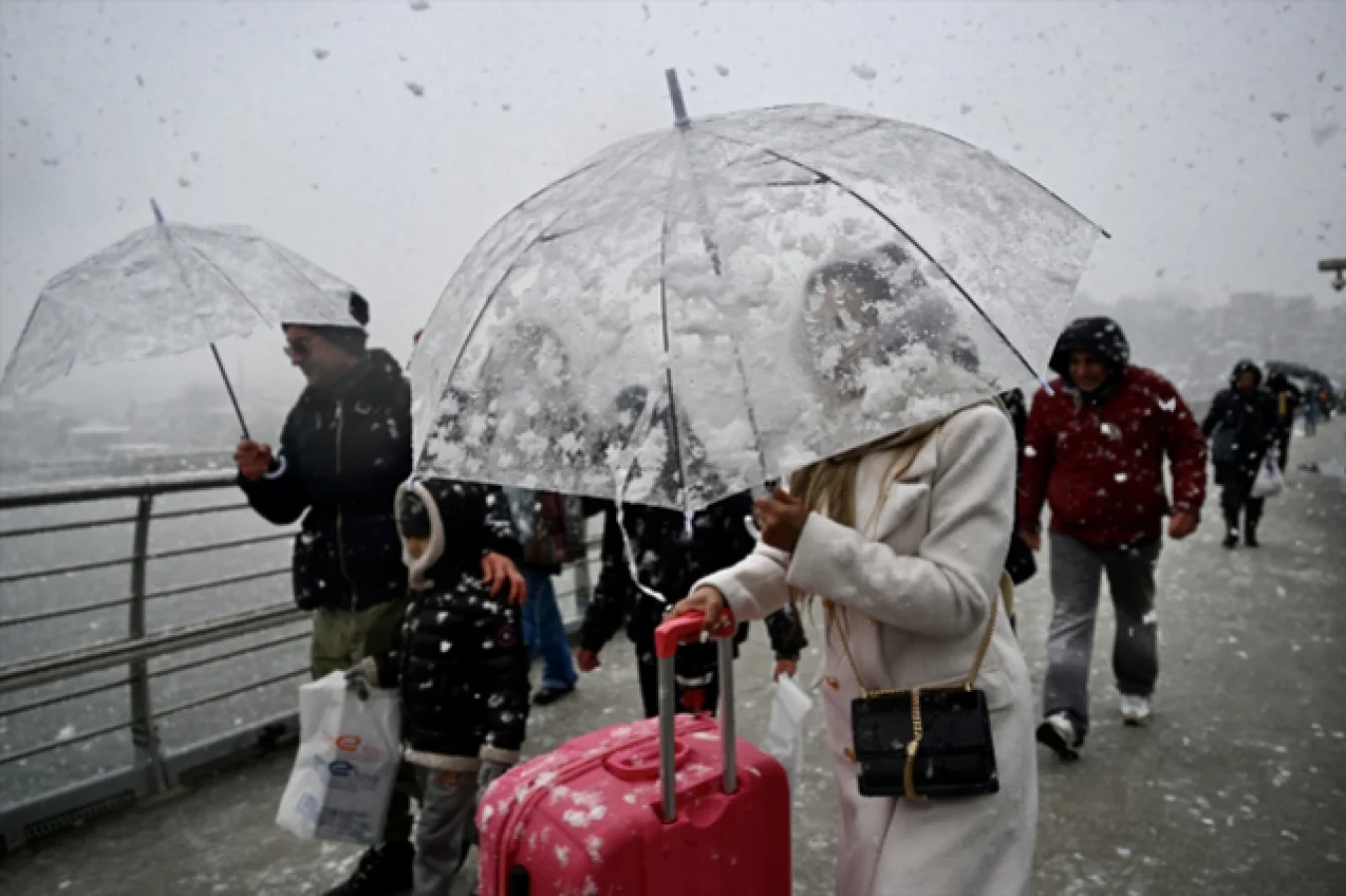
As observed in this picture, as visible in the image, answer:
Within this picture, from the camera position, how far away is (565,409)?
1666 millimetres

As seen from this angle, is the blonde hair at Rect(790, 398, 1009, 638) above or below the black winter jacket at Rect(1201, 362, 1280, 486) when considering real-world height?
above

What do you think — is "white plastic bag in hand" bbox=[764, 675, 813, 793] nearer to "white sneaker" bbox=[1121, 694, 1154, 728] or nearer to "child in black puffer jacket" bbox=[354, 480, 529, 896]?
"child in black puffer jacket" bbox=[354, 480, 529, 896]

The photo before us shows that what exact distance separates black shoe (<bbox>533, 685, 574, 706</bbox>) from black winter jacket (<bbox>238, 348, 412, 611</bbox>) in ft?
6.29

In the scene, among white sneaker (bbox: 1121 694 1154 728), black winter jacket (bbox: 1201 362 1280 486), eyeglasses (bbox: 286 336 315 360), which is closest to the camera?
eyeglasses (bbox: 286 336 315 360)

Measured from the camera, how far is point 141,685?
4.04m

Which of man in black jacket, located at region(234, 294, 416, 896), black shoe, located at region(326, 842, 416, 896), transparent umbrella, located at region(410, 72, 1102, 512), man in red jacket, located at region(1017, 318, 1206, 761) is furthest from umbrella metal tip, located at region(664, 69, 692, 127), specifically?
man in red jacket, located at region(1017, 318, 1206, 761)

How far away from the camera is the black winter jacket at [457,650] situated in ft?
9.07

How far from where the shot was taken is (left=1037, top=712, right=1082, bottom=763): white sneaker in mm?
3932

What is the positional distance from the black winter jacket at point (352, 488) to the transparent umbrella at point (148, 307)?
41 cm

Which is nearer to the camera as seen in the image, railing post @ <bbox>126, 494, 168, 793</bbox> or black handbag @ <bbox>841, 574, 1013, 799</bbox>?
black handbag @ <bbox>841, 574, 1013, 799</bbox>

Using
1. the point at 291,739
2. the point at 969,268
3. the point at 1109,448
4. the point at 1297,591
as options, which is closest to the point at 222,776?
the point at 291,739

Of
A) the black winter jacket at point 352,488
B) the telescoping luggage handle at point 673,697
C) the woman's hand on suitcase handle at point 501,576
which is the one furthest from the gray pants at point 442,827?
the telescoping luggage handle at point 673,697

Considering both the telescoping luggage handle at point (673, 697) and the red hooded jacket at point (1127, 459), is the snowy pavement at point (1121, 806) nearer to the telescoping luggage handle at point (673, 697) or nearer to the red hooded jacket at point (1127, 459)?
the telescoping luggage handle at point (673, 697)

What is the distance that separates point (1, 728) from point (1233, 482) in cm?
1041
